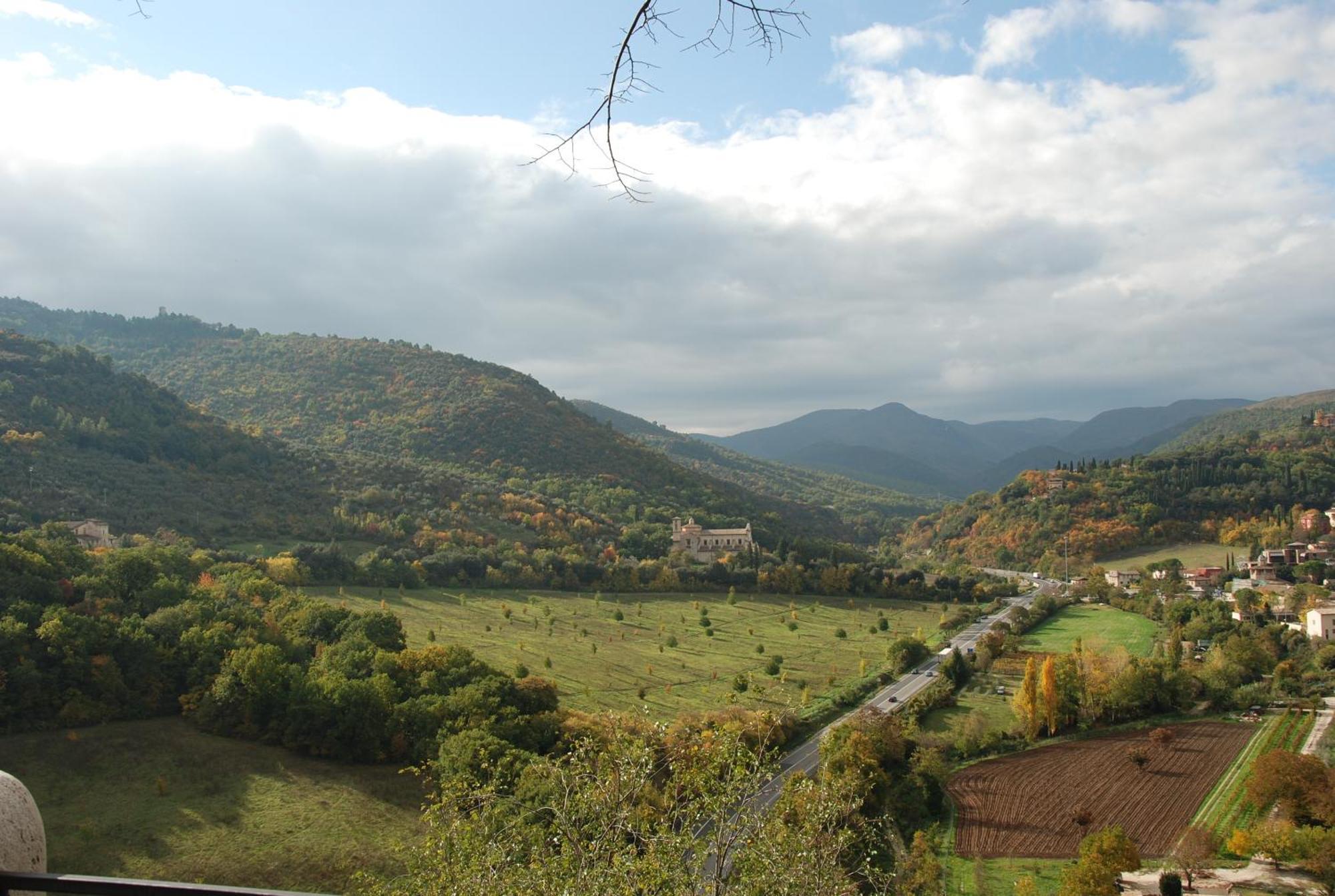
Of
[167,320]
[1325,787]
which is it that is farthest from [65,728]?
[167,320]

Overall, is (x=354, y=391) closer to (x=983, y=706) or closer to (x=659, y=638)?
(x=659, y=638)

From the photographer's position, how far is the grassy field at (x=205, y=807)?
19.1 m

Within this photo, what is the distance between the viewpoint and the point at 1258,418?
168 metres

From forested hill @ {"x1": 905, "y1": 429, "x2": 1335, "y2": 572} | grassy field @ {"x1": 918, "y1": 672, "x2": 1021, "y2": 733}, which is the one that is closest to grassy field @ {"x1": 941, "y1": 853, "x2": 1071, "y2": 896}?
grassy field @ {"x1": 918, "y1": 672, "x2": 1021, "y2": 733}

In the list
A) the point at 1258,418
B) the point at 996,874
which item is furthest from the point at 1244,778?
the point at 1258,418

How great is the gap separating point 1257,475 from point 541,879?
343 ft

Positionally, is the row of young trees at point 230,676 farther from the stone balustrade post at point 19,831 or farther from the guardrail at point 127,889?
the guardrail at point 127,889

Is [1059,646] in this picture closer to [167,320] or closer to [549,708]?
[549,708]

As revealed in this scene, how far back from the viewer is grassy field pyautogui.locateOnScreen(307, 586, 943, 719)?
3400 centimetres

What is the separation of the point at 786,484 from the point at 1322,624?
133m

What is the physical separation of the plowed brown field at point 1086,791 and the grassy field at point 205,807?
650 inches

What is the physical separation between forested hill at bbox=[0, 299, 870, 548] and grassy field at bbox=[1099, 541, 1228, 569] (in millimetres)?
31861

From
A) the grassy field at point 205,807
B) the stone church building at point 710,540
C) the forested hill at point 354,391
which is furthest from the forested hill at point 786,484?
the grassy field at point 205,807

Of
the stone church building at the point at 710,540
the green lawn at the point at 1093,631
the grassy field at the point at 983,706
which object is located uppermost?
the stone church building at the point at 710,540
